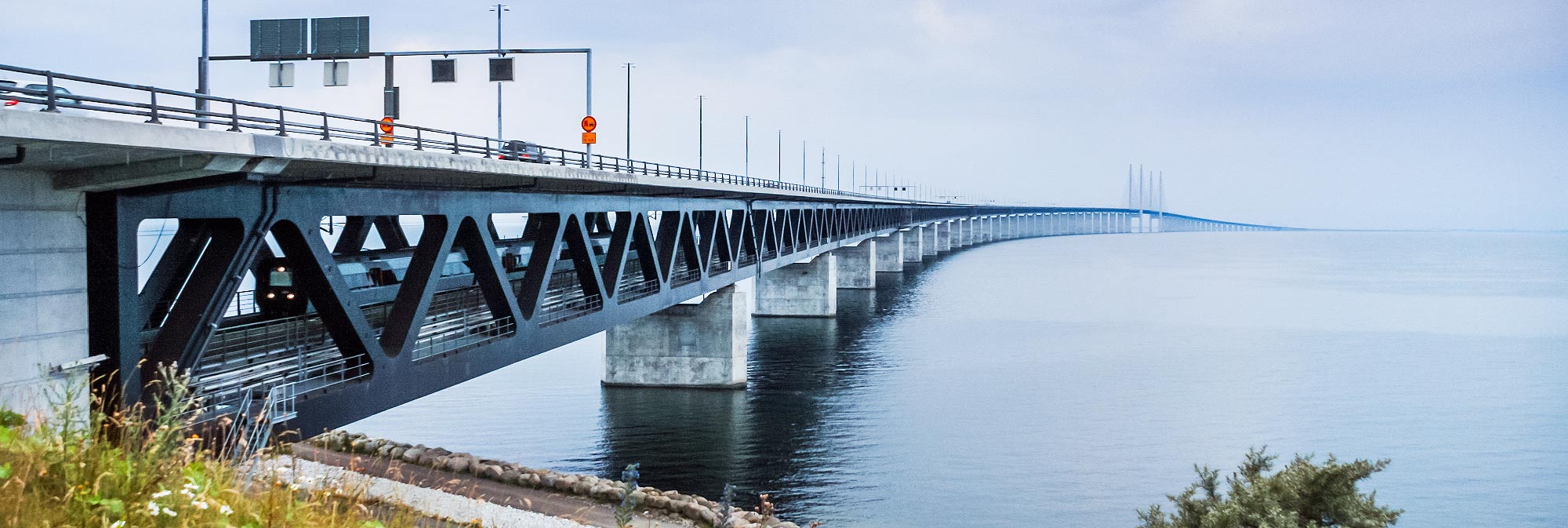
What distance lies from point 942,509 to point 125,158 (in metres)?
20.7

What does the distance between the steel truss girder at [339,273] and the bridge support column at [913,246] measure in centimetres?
12254

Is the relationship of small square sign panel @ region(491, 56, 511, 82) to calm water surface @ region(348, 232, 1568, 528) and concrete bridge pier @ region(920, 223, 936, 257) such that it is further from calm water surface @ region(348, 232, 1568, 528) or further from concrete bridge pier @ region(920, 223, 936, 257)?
concrete bridge pier @ region(920, 223, 936, 257)

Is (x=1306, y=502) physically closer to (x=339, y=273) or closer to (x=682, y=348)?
(x=339, y=273)

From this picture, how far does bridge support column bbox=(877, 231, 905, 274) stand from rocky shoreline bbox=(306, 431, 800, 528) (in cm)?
10526

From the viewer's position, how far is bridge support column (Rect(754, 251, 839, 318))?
2972 inches

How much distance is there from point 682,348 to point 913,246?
375 ft

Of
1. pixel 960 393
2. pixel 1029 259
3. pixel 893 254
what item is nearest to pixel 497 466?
pixel 960 393

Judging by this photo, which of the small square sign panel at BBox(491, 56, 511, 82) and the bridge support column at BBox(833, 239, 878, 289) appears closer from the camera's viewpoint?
the small square sign panel at BBox(491, 56, 511, 82)

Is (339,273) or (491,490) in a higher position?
(339,273)

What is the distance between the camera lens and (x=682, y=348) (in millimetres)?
45719

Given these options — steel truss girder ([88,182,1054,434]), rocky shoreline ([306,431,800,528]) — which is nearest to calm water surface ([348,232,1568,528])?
rocky shoreline ([306,431,800,528])

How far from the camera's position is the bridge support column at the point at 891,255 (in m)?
130

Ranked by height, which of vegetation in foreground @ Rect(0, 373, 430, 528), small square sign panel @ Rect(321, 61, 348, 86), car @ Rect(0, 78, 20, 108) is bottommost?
vegetation in foreground @ Rect(0, 373, 430, 528)

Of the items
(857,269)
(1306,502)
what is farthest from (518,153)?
(857,269)
